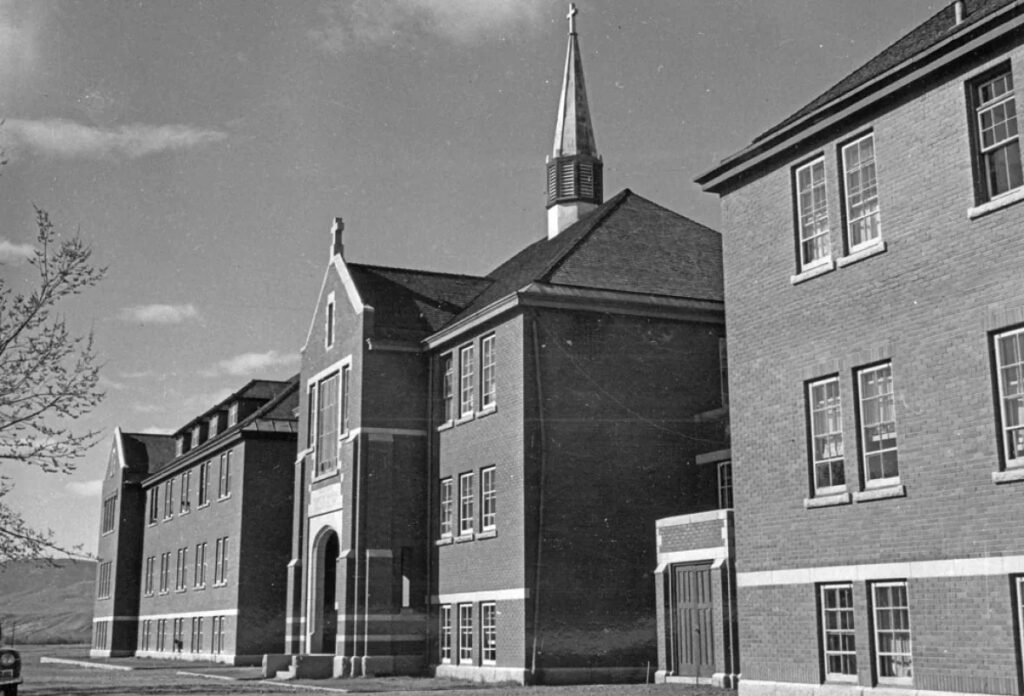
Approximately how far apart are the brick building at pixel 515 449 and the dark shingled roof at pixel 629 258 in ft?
0.29

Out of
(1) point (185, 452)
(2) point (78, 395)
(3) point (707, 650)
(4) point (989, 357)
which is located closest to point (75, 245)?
(2) point (78, 395)

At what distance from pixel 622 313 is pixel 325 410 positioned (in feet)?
38.9

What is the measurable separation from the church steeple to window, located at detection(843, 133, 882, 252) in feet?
74.3

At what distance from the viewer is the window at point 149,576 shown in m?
61.9

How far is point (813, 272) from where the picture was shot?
2045 centimetres

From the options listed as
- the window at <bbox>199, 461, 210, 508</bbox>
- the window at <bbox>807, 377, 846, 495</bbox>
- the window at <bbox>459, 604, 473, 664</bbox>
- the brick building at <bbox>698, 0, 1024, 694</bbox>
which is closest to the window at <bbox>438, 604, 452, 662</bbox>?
the window at <bbox>459, 604, 473, 664</bbox>

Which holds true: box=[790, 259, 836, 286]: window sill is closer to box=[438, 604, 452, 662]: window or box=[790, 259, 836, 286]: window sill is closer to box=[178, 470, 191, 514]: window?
box=[438, 604, 452, 662]: window

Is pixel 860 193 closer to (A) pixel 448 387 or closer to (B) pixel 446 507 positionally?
(A) pixel 448 387

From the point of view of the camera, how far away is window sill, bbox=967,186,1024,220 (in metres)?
16.9

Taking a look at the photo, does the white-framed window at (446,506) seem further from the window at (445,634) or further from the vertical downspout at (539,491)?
the vertical downspout at (539,491)

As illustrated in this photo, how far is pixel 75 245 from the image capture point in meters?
18.0

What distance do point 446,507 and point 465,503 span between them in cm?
137

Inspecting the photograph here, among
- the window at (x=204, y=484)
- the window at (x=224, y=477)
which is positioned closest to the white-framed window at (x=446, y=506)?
the window at (x=224, y=477)

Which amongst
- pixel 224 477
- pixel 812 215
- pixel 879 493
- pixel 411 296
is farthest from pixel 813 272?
pixel 224 477
